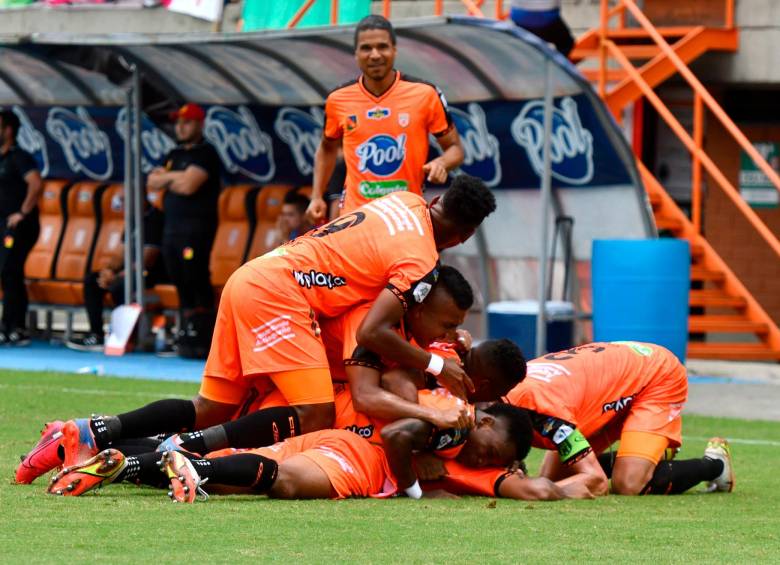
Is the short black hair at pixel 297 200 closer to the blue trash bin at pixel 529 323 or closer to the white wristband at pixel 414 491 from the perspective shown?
the blue trash bin at pixel 529 323

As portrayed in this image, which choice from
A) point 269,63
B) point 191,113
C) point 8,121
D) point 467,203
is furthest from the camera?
point 8,121

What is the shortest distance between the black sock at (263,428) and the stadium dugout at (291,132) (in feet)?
17.1

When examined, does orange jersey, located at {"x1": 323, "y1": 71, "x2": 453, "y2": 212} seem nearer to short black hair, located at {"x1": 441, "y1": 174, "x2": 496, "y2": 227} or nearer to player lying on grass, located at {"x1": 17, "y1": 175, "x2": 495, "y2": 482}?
player lying on grass, located at {"x1": 17, "y1": 175, "x2": 495, "y2": 482}

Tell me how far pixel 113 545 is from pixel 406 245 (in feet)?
7.29

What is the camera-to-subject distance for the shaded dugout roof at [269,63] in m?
13.2

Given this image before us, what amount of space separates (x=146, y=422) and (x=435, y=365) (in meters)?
1.32

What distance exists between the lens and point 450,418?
727cm

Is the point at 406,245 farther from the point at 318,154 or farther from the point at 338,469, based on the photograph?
the point at 318,154

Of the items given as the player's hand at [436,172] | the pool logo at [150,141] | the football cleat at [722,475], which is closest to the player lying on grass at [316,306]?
the football cleat at [722,475]

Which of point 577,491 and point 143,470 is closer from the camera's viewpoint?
point 143,470

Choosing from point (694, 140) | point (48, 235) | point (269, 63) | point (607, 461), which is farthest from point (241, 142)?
point (607, 461)

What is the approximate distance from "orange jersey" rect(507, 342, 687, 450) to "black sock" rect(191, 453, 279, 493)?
136 cm

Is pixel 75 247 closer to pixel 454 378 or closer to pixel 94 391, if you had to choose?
pixel 94 391

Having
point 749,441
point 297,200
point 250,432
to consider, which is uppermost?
point 297,200
